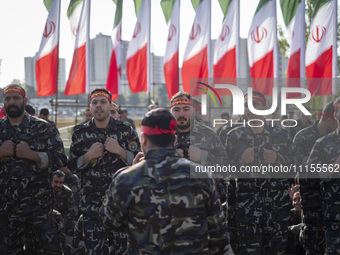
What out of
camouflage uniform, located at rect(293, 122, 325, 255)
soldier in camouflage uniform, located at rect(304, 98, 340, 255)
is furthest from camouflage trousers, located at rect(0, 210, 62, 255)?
camouflage uniform, located at rect(293, 122, 325, 255)

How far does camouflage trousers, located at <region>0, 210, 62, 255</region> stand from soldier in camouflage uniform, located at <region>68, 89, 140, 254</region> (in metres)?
0.41

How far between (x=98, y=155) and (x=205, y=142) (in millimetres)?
1299

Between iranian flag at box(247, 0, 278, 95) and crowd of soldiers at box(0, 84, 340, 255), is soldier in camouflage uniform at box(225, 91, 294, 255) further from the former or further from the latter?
iranian flag at box(247, 0, 278, 95)

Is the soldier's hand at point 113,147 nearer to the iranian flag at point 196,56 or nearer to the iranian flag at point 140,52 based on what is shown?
the iranian flag at point 196,56

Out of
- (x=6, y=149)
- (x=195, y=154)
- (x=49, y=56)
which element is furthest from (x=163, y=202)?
(x=49, y=56)

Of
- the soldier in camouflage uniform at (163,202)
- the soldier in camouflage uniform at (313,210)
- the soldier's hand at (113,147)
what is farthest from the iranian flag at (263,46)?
the soldier in camouflage uniform at (163,202)

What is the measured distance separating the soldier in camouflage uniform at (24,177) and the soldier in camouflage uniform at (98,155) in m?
0.29

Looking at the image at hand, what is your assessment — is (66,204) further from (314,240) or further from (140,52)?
(140,52)

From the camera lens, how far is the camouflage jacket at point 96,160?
5.44m

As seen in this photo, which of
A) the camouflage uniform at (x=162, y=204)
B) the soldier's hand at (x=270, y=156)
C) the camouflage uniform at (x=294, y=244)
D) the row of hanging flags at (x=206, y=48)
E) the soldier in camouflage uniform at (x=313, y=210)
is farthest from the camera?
the row of hanging flags at (x=206, y=48)

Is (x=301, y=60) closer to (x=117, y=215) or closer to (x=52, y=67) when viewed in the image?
(x=52, y=67)

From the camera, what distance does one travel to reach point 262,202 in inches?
230

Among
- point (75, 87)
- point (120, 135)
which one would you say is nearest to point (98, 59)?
point (75, 87)

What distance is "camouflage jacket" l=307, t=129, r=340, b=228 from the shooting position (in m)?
5.23
